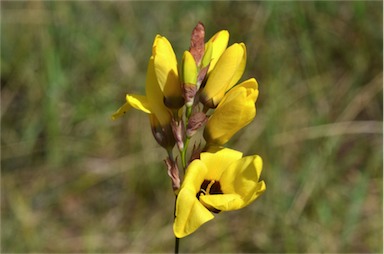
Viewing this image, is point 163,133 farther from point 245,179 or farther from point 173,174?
point 245,179

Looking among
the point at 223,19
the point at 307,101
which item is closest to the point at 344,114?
the point at 307,101

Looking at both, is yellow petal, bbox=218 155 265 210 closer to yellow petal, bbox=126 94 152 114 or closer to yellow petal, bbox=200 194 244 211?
yellow petal, bbox=200 194 244 211

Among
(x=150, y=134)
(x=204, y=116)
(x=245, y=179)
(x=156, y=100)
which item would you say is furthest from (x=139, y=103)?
(x=150, y=134)

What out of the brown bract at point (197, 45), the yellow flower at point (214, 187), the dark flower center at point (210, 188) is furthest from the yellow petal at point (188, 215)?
the brown bract at point (197, 45)

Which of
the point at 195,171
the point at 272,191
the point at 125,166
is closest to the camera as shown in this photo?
the point at 195,171

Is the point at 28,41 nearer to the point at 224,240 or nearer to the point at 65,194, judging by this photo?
the point at 65,194

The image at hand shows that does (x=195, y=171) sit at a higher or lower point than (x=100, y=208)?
higher

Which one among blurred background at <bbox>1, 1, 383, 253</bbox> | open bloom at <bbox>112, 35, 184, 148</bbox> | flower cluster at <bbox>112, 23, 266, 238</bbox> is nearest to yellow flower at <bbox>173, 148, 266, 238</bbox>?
flower cluster at <bbox>112, 23, 266, 238</bbox>
